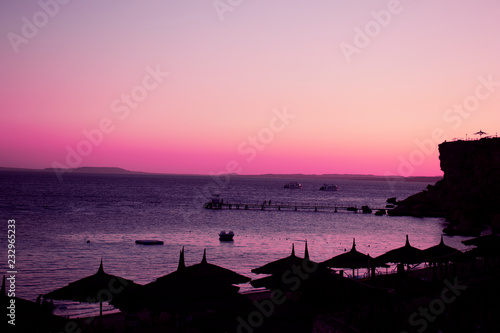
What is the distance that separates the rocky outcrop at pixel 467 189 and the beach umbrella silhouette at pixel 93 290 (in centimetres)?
5761

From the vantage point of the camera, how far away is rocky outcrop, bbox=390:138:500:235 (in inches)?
2694

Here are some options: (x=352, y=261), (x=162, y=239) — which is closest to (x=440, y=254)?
(x=352, y=261)

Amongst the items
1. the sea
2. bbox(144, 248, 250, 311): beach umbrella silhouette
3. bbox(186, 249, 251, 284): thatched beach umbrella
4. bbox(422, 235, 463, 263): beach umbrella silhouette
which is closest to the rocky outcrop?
the sea

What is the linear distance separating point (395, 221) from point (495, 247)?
2551 inches

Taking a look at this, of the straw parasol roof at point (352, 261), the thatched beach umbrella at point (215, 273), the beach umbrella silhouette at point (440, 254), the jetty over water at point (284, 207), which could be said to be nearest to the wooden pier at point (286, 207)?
the jetty over water at point (284, 207)

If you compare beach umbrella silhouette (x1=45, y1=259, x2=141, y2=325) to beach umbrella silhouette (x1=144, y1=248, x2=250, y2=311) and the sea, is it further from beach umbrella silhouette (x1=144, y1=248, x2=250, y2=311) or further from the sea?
the sea

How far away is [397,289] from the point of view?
61.6 ft

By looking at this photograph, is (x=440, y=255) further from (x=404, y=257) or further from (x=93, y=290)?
(x=93, y=290)

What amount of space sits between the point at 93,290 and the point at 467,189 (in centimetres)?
8095

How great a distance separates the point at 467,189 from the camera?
82312 mm

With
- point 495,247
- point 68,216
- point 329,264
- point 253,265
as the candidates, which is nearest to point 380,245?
point 253,265

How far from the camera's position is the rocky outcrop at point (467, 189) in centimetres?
6844

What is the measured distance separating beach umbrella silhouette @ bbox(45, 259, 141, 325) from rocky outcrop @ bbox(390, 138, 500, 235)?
189ft

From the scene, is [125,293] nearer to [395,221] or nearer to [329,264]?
[329,264]
